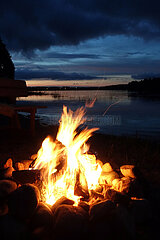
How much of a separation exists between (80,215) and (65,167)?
1.12 meters

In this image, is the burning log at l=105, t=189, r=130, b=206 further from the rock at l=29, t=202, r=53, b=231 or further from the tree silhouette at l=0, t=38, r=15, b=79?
the tree silhouette at l=0, t=38, r=15, b=79

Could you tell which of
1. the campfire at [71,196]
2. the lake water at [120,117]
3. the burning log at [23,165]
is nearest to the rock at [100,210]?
the campfire at [71,196]

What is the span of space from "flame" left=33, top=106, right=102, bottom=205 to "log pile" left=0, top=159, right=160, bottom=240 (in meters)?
0.28

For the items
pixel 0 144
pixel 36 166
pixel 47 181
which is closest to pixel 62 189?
pixel 47 181

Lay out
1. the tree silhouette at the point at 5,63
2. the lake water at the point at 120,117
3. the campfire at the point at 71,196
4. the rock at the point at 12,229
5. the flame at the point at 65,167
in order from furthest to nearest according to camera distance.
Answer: the tree silhouette at the point at 5,63 < the lake water at the point at 120,117 < the flame at the point at 65,167 < the campfire at the point at 71,196 < the rock at the point at 12,229

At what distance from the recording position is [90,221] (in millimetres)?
3094

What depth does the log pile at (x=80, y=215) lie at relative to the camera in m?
2.88

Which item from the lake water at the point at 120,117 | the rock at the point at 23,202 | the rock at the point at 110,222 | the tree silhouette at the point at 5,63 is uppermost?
the tree silhouette at the point at 5,63

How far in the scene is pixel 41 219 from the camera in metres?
3.03

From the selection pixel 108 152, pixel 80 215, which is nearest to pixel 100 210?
pixel 80 215

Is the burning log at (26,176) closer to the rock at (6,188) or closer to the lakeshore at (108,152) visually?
the rock at (6,188)

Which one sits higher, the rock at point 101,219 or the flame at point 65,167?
the flame at point 65,167

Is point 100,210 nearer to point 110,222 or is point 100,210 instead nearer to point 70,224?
point 110,222

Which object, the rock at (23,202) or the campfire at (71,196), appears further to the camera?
the rock at (23,202)
